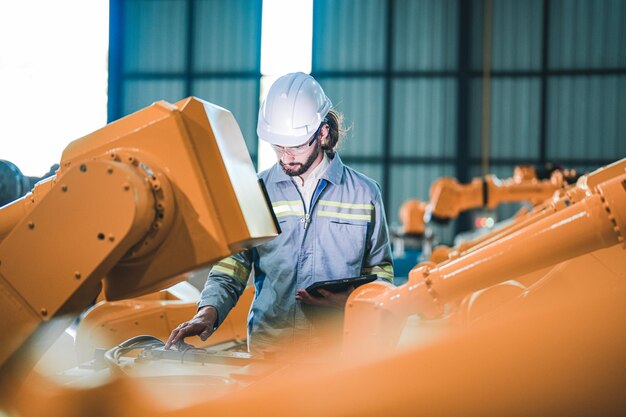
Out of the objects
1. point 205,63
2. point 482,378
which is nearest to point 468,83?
point 205,63

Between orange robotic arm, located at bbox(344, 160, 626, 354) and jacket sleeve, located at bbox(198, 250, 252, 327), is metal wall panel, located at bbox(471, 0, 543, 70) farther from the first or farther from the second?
orange robotic arm, located at bbox(344, 160, 626, 354)

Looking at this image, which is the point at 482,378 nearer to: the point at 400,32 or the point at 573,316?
the point at 573,316

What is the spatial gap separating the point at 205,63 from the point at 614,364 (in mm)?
14872

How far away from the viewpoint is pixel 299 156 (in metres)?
2.77

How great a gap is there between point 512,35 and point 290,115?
13.4 meters

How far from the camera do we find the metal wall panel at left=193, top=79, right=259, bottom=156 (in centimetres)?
1523

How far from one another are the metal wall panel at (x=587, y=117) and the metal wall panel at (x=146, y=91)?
7.75 m

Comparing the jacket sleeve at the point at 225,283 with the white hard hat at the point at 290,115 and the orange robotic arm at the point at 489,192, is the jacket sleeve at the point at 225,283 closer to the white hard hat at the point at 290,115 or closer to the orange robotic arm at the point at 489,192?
the white hard hat at the point at 290,115

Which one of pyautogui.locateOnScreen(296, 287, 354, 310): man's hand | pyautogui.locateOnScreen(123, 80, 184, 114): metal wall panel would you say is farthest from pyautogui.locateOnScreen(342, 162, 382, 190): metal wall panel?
pyautogui.locateOnScreen(296, 287, 354, 310): man's hand

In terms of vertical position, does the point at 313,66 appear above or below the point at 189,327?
above

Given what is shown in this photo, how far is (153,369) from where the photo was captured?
209 cm

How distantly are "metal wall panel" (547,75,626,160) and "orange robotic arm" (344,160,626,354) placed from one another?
44.2 feet

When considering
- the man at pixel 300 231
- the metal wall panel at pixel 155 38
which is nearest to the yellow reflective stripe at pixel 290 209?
the man at pixel 300 231

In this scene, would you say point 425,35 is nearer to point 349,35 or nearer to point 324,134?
point 349,35
